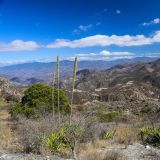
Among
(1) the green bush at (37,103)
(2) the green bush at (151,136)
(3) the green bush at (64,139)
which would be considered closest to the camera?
(3) the green bush at (64,139)

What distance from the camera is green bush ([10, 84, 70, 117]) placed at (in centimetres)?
2433

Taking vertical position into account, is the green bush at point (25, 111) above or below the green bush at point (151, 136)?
below

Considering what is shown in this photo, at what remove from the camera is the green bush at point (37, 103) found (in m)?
24.3

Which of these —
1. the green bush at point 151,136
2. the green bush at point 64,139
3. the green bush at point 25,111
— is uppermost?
the green bush at point 64,139

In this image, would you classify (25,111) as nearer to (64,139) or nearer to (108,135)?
(108,135)

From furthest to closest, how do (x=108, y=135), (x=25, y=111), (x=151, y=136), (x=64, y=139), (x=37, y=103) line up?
(x=37, y=103) < (x=25, y=111) < (x=108, y=135) < (x=151, y=136) < (x=64, y=139)

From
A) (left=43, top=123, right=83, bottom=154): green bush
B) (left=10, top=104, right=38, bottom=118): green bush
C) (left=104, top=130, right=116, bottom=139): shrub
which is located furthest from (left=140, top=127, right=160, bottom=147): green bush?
(left=10, top=104, right=38, bottom=118): green bush

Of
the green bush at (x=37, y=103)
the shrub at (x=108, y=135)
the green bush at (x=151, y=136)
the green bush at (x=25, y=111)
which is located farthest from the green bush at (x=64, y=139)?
the green bush at (x=37, y=103)

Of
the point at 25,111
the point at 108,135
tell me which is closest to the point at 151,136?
the point at 108,135

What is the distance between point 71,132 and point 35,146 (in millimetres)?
1360

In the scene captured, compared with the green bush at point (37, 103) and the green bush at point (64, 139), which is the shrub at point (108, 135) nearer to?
the green bush at point (64, 139)

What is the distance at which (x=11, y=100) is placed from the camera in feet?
159

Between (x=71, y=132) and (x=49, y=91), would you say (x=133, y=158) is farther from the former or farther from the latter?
(x=49, y=91)

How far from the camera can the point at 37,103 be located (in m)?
25.1
